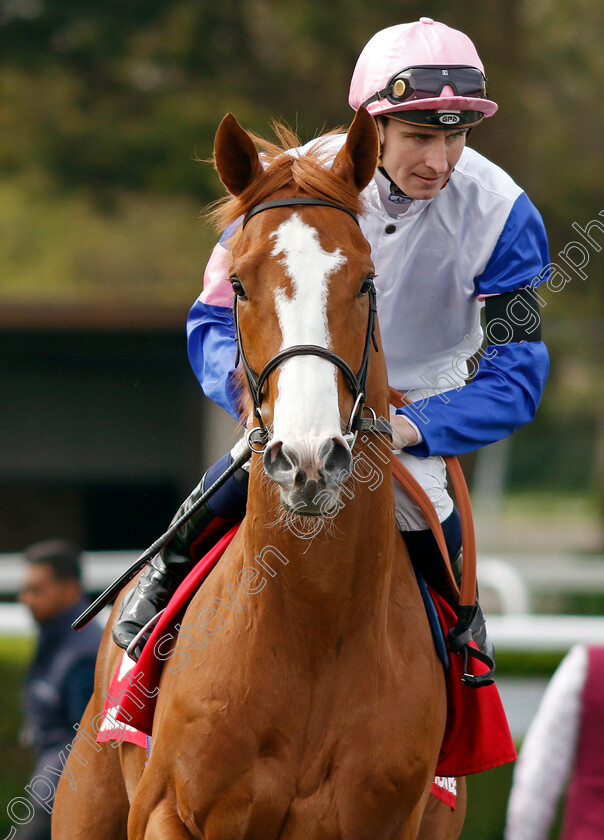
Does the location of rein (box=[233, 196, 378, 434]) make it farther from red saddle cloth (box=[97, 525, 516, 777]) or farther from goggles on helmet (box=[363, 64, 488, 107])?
red saddle cloth (box=[97, 525, 516, 777])

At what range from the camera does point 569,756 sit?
432 centimetres

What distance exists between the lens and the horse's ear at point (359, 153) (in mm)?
2859

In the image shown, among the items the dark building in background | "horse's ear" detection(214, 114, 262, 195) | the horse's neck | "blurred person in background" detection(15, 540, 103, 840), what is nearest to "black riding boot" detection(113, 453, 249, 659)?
the horse's neck

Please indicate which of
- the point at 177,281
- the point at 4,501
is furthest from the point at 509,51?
the point at 4,501

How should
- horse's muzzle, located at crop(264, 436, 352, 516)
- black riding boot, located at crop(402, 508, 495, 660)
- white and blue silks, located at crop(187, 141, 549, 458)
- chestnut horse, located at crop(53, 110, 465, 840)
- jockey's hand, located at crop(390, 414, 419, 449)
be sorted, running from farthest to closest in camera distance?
black riding boot, located at crop(402, 508, 495, 660) < white and blue silks, located at crop(187, 141, 549, 458) < jockey's hand, located at crop(390, 414, 419, 449) < chestnut horse, located at crop(53, 110, 465, 840) < horse's muzzle, located at crop(264, 436, 352, 516)

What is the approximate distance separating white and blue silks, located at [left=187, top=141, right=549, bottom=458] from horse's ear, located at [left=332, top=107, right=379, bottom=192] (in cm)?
32

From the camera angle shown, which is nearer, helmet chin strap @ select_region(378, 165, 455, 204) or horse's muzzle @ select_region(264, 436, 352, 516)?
horse's muzzle @ select_region(264, 436, 352, 516)

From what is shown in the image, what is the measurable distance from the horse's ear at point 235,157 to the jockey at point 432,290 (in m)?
0.31

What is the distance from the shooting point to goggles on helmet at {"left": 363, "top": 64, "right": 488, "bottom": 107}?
316cm

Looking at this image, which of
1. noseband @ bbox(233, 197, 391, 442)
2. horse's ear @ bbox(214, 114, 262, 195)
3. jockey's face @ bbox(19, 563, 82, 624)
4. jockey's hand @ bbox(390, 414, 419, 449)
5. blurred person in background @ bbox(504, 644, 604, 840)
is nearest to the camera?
noseband @ bbox(233, 197, 391, 442)

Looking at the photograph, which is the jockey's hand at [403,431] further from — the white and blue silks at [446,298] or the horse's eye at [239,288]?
the horse's eye at [239,288]

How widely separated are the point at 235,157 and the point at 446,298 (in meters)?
0.91

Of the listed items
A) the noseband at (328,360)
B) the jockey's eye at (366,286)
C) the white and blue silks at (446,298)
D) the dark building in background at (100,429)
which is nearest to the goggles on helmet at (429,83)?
the white and blue silks at (446,298)

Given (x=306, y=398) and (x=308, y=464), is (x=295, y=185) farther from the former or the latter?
(x=308, y=464)
